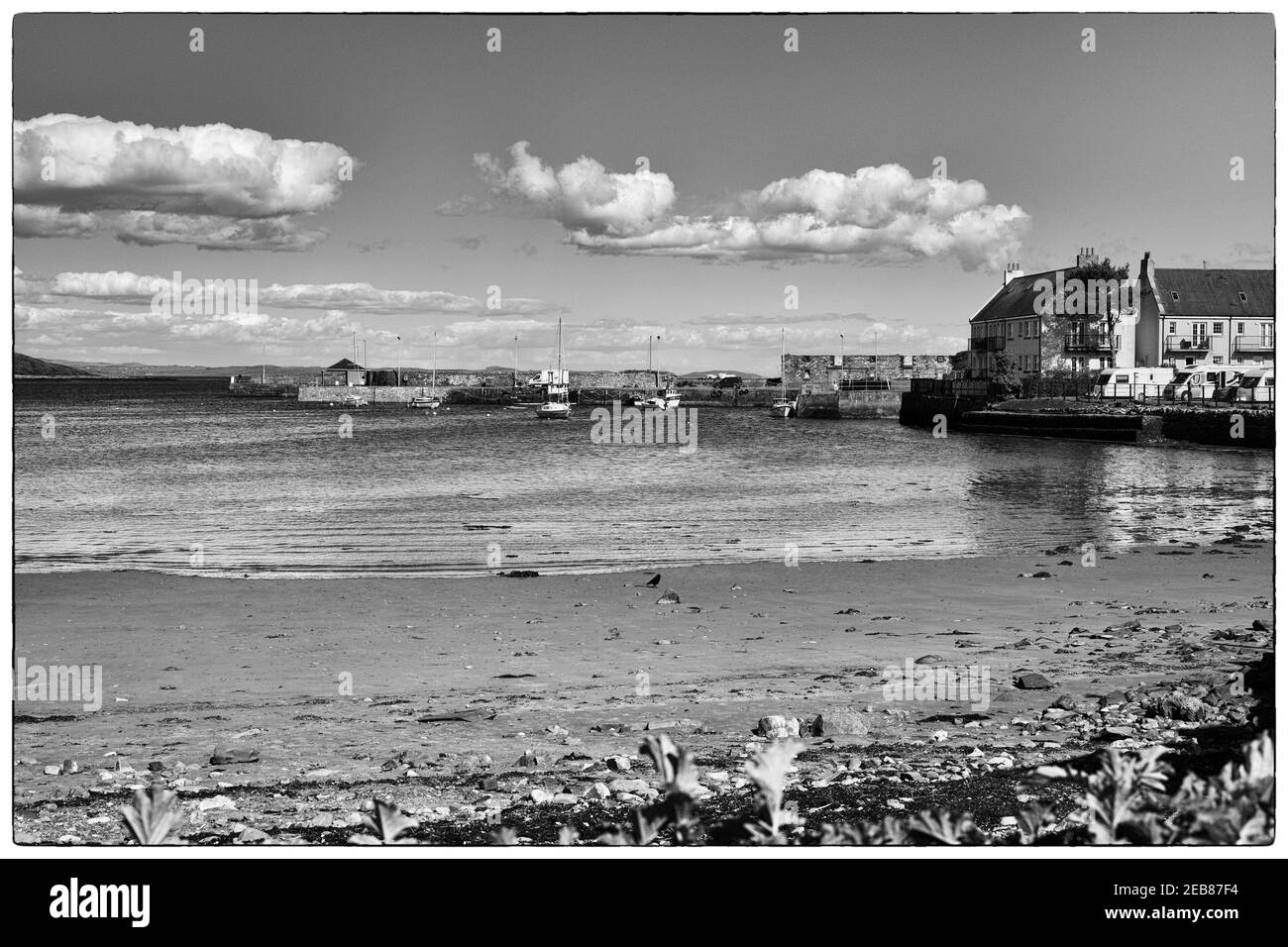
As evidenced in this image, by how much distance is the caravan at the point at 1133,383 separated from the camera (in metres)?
68.1

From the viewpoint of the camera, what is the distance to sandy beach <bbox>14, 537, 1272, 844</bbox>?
19.8 ft

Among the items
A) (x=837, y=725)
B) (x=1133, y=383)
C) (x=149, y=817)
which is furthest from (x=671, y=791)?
(x=1133, y=383)

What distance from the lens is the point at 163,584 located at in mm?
15234

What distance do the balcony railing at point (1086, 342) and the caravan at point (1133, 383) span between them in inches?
336

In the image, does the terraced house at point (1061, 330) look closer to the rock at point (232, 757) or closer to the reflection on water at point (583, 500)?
the reflection on water at point (583, 500)

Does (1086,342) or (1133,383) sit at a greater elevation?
(1086,342)

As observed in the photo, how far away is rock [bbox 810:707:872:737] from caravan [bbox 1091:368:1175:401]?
64.8 meters

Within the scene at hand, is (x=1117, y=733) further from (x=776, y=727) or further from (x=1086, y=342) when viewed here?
(x=1086, y=342)

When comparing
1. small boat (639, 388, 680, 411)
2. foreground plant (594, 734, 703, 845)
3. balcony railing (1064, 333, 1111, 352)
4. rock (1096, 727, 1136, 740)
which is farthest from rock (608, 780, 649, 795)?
small boat (639, 388, 680, 411)

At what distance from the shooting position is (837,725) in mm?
7160

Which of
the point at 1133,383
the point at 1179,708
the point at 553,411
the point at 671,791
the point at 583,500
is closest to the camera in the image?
the point at 671,791

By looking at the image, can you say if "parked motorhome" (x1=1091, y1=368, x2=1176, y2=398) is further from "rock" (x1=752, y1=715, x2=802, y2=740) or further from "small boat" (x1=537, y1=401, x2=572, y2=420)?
"rock" (x1=752, y1=715, x2=802, y2=740)
